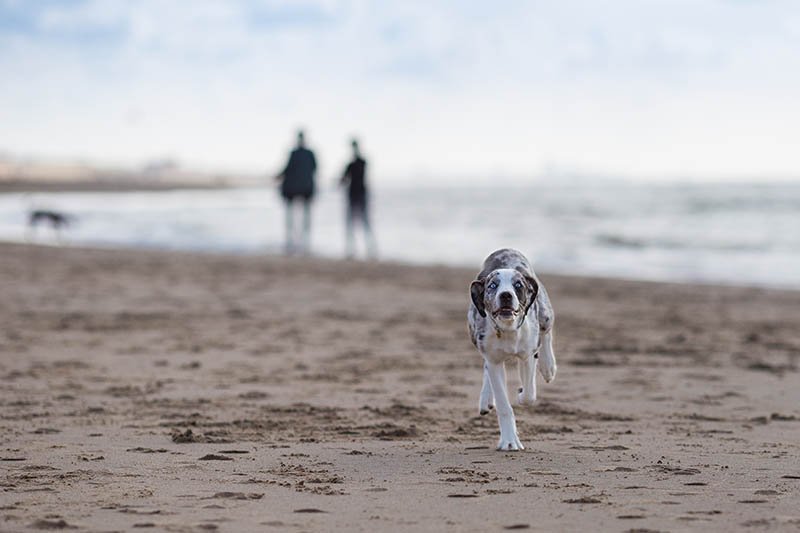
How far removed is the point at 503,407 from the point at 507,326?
1.93 ft

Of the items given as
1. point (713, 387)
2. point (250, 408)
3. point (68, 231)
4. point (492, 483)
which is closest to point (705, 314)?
point (713, 387)

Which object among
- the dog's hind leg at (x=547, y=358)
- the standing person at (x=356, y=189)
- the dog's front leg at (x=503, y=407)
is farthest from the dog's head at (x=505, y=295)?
the standing person at (x=356, y=189)

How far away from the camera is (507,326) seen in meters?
5.13

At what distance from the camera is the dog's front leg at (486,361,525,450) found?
545 centimetres

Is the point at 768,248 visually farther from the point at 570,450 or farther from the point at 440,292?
the point at 570,450

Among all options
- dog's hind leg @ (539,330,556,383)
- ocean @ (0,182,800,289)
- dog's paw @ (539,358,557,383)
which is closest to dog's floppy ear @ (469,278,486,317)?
dog's hind leg @ (539,330,556,383)

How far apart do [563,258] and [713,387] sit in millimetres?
12645

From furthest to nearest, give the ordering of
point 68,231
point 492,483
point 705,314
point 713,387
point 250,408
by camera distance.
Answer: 1. point 68,231
2. point 705,314
3. point 713,387
4. point 250,408
5. point 492,483

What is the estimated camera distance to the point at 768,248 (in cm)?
2209

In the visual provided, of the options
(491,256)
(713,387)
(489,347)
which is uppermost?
(491,256)

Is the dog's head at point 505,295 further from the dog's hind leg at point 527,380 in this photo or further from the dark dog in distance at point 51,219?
the dark dog in distance at point 51,219

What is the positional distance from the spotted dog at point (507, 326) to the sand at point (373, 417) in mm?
282

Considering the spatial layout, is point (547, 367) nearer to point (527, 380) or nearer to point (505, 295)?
point (527, 380)

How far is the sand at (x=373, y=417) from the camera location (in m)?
4.27
